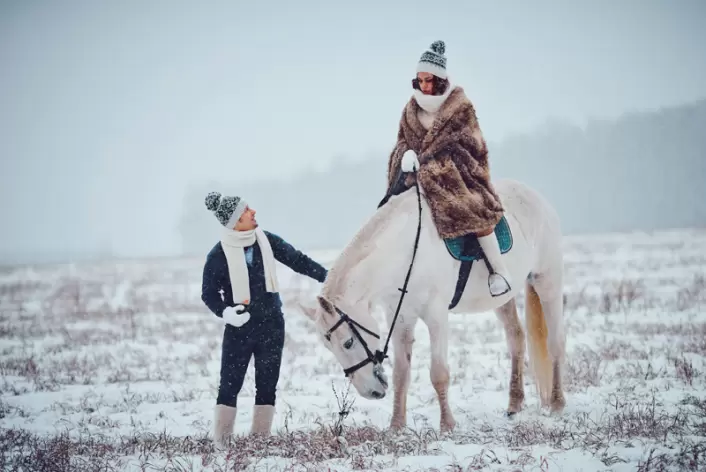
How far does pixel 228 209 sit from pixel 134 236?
111879 mm

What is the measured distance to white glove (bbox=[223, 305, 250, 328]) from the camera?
182 inches

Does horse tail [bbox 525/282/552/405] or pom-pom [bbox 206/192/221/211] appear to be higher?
pom-pom [bbox 206/192/221/211]

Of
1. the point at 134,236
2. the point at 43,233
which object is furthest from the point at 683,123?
the point at 43,233

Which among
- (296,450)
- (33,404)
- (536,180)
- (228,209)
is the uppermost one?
(536,180)

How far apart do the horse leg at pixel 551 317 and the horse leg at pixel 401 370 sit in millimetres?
1764

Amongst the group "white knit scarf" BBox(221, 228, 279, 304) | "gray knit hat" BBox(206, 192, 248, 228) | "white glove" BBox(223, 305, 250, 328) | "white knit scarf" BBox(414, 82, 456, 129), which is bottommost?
"white glove" BBox(223, 305, 250, 328)

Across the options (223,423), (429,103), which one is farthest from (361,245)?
(223,423)

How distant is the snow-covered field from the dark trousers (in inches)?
14.4

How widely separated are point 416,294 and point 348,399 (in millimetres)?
2393

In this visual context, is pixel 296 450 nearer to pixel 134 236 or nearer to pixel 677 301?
pixel 677 301

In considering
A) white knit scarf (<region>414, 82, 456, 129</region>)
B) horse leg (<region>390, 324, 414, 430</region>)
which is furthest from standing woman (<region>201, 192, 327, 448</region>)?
white knit scarf (<region>414, 82, 456, 129</region>)

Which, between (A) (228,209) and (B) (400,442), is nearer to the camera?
(B) (400,442)

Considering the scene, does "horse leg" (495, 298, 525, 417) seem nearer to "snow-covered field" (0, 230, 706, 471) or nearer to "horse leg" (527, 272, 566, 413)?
"horse leg" (527, 272, 566, 413)

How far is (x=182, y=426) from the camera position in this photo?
5.76 metres
